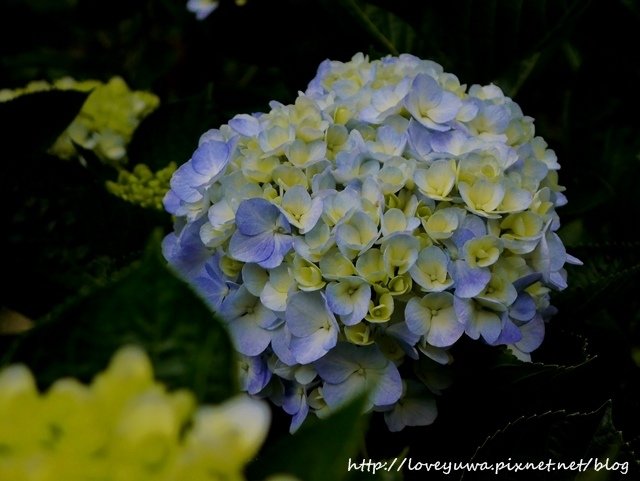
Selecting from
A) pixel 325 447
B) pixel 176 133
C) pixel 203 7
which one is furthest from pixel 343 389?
pixel 203 7

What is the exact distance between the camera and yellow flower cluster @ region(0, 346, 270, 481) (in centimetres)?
35

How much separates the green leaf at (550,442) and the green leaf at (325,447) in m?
0.37

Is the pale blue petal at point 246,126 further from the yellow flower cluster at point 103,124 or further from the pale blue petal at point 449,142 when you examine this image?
the yellow flower cluster at point 103,124

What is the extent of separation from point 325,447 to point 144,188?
2.76 ft

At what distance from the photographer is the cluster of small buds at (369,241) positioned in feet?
2.56

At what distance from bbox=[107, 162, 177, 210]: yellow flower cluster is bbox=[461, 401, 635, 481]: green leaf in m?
0.61

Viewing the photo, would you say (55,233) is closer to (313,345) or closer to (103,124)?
(103,124)

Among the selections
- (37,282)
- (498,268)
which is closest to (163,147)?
(37,282)

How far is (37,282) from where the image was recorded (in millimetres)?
1156

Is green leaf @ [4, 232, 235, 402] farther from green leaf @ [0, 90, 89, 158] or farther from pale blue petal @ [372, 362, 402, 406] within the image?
green leaf @ [0, 90, 89, 158]

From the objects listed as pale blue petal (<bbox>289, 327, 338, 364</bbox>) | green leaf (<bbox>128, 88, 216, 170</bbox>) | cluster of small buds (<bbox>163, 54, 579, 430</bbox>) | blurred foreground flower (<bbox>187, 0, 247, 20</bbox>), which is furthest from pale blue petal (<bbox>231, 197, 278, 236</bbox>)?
blurred foreground flower (<bbox>187, 0, 247, 20</bbox>)

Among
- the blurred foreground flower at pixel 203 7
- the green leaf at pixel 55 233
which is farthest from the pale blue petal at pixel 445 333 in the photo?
the blurred foreground flower at pixel 203 7

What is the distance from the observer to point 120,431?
1.18 ft

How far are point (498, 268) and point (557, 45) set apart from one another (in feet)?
1.84
